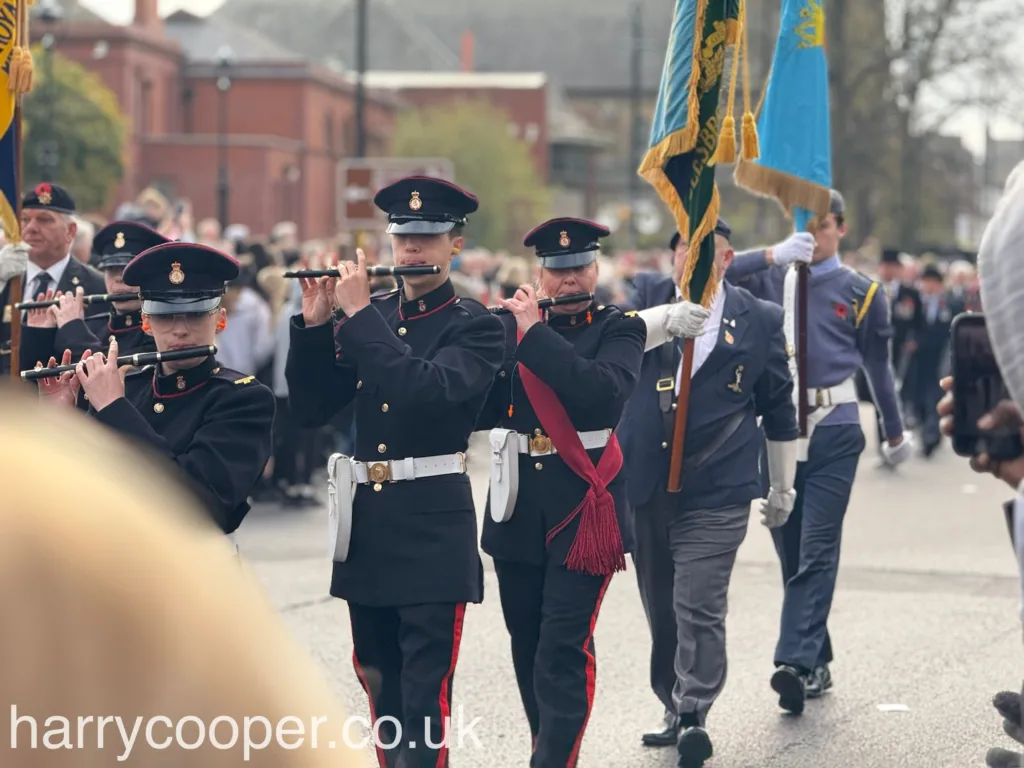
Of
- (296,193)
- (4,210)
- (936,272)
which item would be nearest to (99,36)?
(296,193)

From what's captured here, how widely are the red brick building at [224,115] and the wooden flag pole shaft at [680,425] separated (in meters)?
50.3

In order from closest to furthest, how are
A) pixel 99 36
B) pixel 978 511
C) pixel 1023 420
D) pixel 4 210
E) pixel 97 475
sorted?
pixel 97 475, pixel 1023 420, pixel 4 210, pixel 978 511, pixel 99 36

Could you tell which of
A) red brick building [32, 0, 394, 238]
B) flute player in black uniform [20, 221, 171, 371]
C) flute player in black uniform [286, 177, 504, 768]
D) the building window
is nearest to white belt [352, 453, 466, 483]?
flute player in black uniform [286, 177, 504, 768]

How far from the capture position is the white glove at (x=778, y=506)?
7.22 meters

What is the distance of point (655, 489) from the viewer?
266 inches

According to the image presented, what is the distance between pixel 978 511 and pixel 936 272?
10064mm

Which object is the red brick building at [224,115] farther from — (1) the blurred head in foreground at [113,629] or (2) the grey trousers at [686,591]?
(1) the blurred head in foreground at [113,629]

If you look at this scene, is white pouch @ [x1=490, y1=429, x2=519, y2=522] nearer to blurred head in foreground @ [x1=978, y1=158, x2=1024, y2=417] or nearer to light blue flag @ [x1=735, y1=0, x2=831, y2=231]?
light blue flag @ [x1=735, y1=0, x2=831, y2=231]

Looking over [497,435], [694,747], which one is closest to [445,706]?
[497,435]

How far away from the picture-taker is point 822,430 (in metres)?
7.85

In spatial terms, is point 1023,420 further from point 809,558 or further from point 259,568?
point 259,568

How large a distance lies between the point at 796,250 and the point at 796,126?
0.76 meters

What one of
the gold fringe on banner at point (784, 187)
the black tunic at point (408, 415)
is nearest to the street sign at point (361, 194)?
the gold fringe on banner at point (784, 187)

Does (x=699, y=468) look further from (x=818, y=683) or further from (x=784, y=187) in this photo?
(x=784, y=187)
